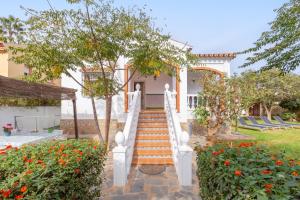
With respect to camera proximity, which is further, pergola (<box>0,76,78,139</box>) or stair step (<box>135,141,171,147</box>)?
stair step (<box>135,141,171,147</box>)

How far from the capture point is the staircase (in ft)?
21.0

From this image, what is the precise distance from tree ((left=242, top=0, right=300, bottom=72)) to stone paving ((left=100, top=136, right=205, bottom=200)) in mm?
5230

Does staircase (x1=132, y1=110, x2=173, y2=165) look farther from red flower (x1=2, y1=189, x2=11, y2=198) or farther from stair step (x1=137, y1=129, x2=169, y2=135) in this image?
red flower (x1=2, y1=189, x2=11, y2=198)

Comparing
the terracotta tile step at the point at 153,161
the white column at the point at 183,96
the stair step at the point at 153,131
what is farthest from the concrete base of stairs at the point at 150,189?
the white column at the point at 183,96

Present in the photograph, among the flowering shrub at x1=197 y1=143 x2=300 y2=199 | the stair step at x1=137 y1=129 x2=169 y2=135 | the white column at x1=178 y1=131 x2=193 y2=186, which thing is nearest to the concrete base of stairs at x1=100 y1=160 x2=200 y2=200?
the white column at x1=178 y1=131 x2=193 y2=186

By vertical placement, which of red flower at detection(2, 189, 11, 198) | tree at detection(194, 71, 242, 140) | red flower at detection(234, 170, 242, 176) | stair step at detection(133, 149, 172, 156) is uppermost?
tree at detection(194, 71, 242, 140)

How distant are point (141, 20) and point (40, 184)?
6.03 metres

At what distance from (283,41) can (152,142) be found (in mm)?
5888

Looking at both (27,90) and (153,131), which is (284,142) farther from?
(27,90)

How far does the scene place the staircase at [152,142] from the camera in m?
6.40

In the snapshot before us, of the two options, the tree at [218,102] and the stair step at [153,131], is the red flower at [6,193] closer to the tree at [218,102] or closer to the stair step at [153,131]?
the stair step at [153,131]

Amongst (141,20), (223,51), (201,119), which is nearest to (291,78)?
(223,51)

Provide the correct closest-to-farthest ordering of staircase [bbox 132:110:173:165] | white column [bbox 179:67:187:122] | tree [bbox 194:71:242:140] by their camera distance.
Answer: staircase [bbox 132:110:173:165]
tree [bbox 194:71:242:140]
white column [bbox 179:67:187:122]

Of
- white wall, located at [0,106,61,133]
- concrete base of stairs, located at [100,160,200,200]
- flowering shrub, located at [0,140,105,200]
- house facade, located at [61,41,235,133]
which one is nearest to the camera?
flowering shrub, located at [0,140,105,200]
